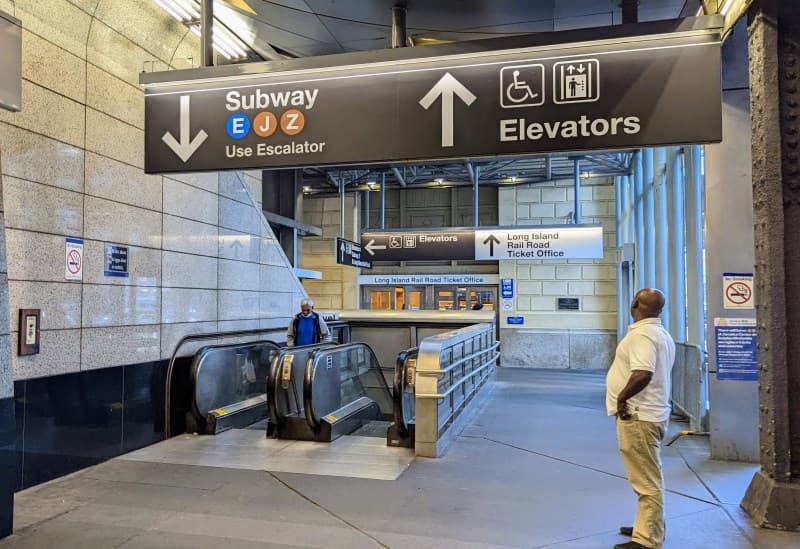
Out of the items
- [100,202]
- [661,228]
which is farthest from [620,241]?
[100,202]

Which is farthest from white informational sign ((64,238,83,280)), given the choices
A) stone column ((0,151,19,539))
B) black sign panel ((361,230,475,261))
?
black sign panel ((361,230,475,261))

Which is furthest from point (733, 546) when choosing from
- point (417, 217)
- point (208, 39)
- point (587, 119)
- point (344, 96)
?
point (417, 217)

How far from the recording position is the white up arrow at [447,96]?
12.3 ft

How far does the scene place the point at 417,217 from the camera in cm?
1758

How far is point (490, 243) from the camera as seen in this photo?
10.8m

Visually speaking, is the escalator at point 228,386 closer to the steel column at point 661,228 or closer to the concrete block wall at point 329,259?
the steel column at point 661,228

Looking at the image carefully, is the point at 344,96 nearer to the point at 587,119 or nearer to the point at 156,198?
the point at 587,119

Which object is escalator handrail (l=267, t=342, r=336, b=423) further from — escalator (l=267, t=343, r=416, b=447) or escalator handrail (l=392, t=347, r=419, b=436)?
escalator handrail (l=392, t=347, r=419, b=436)

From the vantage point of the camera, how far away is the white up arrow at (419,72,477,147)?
3.75 meters

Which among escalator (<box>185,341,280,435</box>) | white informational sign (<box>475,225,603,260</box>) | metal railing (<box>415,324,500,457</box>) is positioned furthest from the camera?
white informational sign (<box>475,225,603,260</box>)

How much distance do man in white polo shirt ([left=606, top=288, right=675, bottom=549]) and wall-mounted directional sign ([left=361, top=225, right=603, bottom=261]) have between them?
23.4 feet

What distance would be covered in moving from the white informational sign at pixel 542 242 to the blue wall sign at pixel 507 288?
16.5ft

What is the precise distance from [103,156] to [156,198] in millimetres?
859

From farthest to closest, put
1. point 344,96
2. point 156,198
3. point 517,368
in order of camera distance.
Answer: point 517,368, point 156,198, point 344,96
